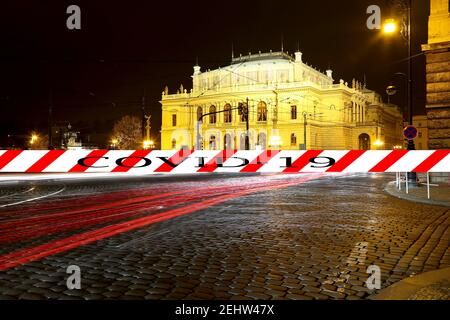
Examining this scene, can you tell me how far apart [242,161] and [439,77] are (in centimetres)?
1288

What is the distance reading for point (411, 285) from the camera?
4.02 metres

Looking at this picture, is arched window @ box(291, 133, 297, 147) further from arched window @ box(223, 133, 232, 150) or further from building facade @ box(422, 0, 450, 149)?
building facade @ box(422, 0, 450, 149)

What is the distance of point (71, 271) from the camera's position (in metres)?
4.78

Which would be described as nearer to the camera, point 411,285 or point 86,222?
point 411,285

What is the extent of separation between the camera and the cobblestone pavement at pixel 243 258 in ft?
13.5

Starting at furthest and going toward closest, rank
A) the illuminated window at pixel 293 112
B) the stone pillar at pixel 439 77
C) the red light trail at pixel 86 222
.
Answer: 1. the illuminated window at pixel 293 112
2. the stone pillar at pixel 439 77
3. the red light trail at pixel 86 222

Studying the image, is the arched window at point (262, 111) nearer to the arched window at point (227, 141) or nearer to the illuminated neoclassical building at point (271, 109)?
the illuminated neoclassical building at point (271, 109)

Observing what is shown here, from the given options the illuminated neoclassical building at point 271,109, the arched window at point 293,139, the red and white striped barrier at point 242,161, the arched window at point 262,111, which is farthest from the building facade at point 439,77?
the arched window at point 262,111

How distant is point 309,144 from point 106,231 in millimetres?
71789

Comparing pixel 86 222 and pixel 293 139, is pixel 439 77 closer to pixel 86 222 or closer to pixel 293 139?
pixel 86 222

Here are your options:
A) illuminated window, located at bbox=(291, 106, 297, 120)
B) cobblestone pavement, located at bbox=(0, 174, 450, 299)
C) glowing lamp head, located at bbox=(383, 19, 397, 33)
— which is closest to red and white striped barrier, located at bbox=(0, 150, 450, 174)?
cobblestone pavement, located at bbox=(0, 174, 450, 299)

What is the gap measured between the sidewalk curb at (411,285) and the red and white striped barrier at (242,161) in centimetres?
289

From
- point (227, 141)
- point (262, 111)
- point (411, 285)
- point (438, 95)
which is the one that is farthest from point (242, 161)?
point (227, 141)
